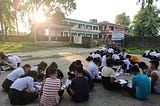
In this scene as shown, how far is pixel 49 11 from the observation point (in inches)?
1634

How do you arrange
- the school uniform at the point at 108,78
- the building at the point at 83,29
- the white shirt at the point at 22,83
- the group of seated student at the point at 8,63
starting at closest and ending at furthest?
the white shirt at the point at 22,83
the school uniform at the point at 108,78
the group of seated student at the point at 8,63
the building at the point at 83,29

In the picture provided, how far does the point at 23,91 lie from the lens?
5703 millimetres

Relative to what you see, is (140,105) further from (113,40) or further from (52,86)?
(113,40)

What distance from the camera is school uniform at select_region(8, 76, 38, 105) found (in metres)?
5.55

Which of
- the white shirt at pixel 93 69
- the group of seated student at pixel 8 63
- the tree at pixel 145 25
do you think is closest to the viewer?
the white shirt at pixel 93 69

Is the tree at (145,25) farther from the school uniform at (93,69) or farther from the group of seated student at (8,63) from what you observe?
the school uniform at (93,69)

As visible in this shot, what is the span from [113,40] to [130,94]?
25099mm

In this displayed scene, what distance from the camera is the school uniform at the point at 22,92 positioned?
555 centimetres

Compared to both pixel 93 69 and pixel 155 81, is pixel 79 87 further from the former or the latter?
pixel 155 81

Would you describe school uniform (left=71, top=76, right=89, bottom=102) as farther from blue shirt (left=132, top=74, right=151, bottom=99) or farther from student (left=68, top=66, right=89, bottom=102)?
blue shirt (left=132, top=74, right=151, bottom=99)

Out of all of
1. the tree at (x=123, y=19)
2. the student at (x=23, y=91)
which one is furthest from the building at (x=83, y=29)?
the student at (x=23, y=91)

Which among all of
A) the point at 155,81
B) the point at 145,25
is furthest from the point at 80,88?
the point at 145,25

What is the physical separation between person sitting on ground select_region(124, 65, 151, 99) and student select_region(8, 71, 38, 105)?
3.04m

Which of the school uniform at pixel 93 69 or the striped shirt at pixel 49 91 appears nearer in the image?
the striped shirt at pixel 49 91
